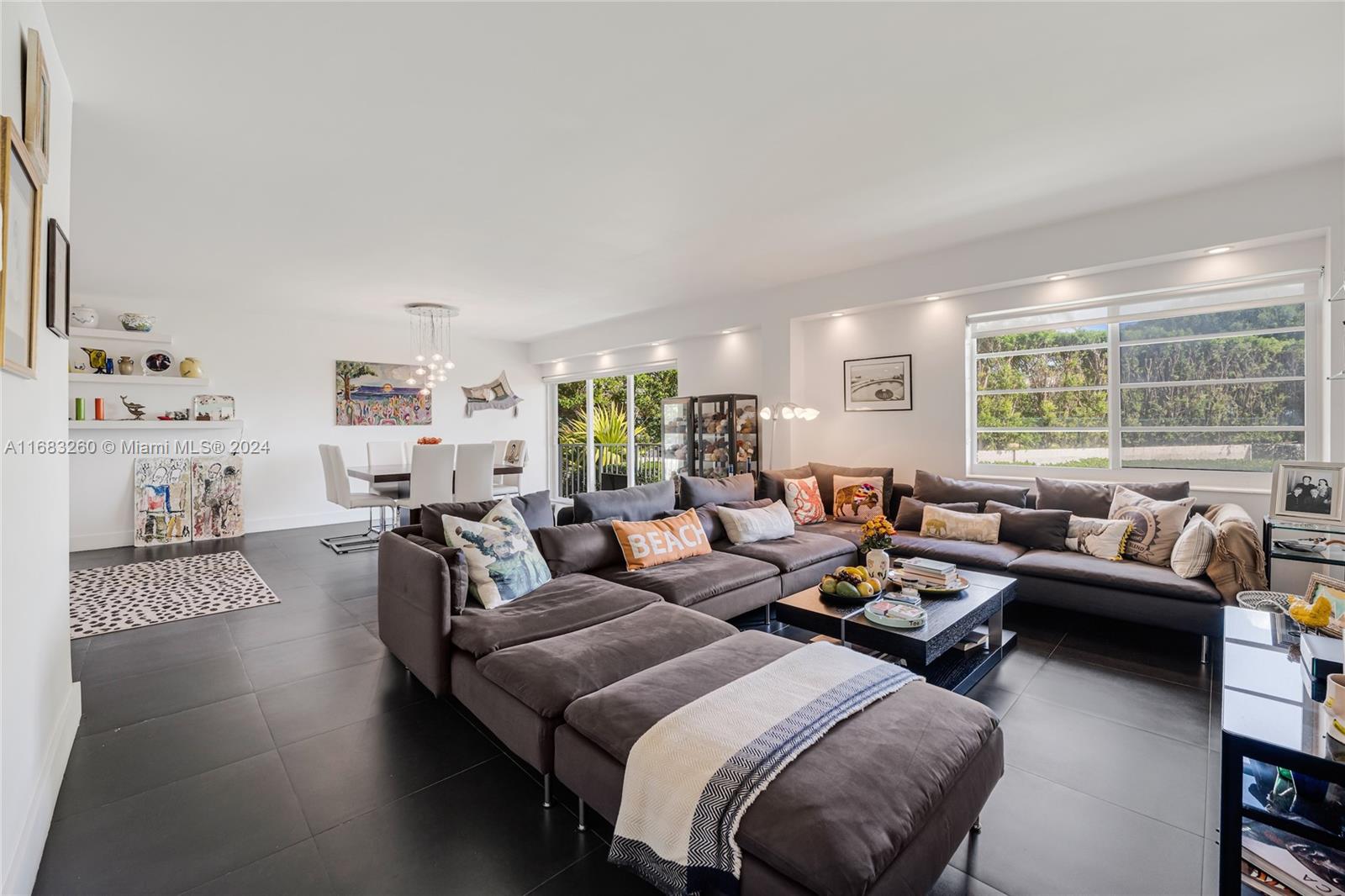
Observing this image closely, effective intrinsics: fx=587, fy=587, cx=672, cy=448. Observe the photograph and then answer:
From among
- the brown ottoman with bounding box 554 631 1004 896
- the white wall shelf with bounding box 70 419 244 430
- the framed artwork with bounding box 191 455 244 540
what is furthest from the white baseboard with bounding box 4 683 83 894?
the white wall shelf with bounding box 70 419 244 430

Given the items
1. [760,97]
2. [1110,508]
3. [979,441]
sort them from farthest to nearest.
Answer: [979,441] < [1110,508] < [760,97]

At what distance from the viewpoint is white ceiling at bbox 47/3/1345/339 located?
81.3 inches

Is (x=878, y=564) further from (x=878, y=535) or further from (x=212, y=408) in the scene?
(x=212, y=408)

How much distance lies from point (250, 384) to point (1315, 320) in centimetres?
933

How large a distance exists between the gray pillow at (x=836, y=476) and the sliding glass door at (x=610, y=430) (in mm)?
2406

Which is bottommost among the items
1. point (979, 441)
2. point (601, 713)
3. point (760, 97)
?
point (601, 713)

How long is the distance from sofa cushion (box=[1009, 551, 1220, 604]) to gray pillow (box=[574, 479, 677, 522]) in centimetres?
224

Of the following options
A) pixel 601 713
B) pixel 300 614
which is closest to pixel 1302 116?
A: pixel 601 713

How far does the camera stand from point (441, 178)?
326cm

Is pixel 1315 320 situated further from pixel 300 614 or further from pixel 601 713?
pixel 300 614

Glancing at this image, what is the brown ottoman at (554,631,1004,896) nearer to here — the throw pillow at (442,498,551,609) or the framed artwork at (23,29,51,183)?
the throw pillow at (442,498,551,609)

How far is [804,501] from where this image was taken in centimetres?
491

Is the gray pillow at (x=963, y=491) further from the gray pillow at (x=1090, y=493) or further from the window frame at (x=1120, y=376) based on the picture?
the window frame at (x=1120, y=376)

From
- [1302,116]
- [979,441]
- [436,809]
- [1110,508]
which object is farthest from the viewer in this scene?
[979,441]
